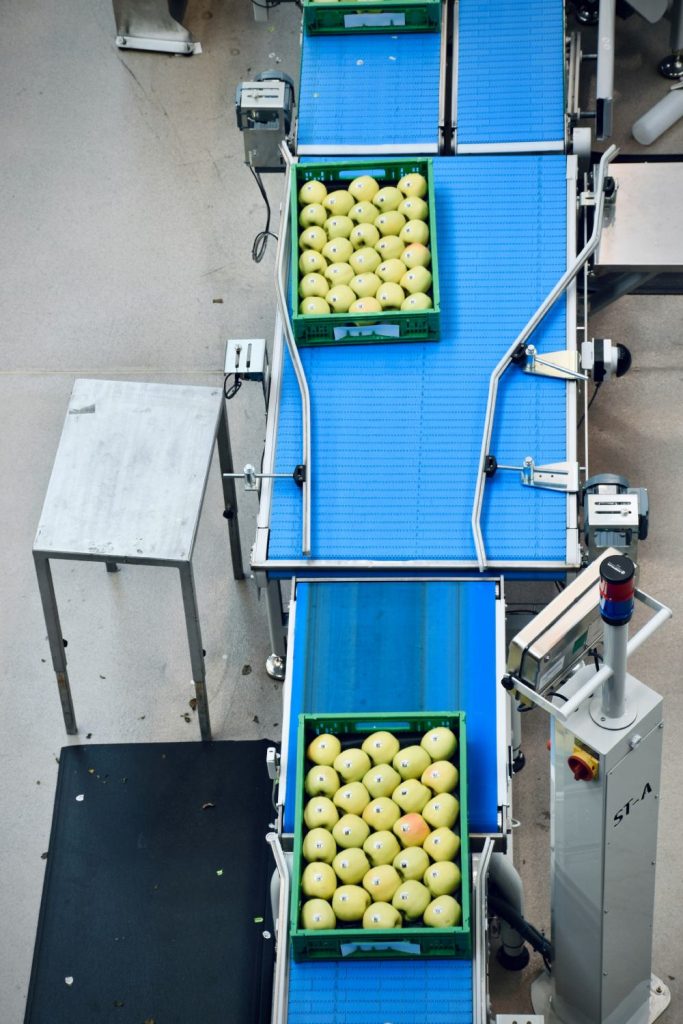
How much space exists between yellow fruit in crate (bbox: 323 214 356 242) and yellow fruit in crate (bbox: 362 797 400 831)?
8.00 ft

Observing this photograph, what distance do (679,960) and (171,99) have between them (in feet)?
17.9

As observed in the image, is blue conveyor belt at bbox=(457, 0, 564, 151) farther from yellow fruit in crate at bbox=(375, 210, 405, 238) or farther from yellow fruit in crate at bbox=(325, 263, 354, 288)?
yellow fruit in crate at bbox=(325, 263, 354, 288)

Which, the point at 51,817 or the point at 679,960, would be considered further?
the point at 51,817

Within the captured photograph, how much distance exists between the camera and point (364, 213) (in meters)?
6.25

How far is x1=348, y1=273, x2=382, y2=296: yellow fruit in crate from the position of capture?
6.03m

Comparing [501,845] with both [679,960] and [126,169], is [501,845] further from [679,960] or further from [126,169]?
[126,169]

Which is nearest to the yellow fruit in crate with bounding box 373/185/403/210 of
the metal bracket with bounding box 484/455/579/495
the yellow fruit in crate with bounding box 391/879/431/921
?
the metal bracket with bounding box 484/455/579/495

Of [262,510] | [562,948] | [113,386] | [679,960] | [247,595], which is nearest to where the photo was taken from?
[562,948]

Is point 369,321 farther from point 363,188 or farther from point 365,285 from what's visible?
point 363,188

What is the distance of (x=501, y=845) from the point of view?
5020mm

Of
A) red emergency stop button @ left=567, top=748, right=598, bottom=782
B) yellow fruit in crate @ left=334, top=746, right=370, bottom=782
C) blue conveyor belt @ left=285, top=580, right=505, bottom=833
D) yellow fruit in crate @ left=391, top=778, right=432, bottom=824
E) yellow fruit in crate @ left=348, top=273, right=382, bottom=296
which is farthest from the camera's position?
yellow fruit in crate @ left=348, top=273, right=382, bottom=296

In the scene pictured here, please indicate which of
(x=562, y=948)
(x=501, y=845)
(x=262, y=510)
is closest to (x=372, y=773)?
(x=501, y=845)

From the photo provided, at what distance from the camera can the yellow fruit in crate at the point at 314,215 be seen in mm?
6289

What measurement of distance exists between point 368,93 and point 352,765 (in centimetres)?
321
